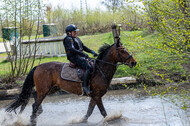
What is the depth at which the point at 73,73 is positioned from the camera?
6.23 meters

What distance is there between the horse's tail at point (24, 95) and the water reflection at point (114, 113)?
29 centimetres

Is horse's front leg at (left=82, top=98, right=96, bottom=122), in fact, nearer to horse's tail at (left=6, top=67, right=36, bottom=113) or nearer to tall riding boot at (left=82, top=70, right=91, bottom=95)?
tall riding boot at (left=82, top=70, right=91, bottom=95)

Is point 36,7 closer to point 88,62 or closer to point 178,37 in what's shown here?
point 88,62

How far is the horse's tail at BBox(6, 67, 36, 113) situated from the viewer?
21.4 ft

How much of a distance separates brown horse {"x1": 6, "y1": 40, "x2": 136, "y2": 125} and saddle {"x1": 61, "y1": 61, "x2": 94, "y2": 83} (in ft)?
0.43

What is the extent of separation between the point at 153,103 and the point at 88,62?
2586 mm

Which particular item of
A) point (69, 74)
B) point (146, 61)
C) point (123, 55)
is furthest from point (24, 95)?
point (146, 61)

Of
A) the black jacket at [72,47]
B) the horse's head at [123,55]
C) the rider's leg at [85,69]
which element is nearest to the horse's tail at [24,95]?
the black jacket at [72,47]

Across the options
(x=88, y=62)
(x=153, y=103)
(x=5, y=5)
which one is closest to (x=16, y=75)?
(x=5, y=5)

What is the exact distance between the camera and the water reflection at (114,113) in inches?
237

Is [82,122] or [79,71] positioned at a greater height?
[79,71]

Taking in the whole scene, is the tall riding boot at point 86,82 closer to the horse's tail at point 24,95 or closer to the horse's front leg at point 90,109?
the horse's front leg at point 90,109

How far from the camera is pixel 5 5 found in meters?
9.50

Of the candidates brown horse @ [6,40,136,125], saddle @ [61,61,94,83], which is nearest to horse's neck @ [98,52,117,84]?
brown horse @ [6,40,136,125]
